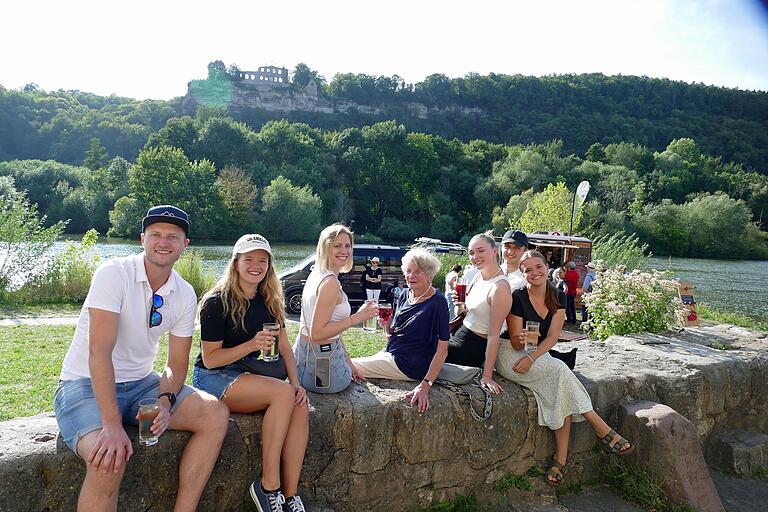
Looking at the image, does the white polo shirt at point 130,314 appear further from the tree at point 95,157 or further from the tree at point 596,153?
the tree at point 596,153

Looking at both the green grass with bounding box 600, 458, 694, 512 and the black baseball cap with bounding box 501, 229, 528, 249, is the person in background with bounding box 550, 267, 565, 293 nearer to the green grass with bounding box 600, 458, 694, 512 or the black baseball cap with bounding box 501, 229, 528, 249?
the black baseball cap with bounding box 501, 229, 528, 249

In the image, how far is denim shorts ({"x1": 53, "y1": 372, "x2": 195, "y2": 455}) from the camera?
216 centimetres

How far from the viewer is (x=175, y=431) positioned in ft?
8.02

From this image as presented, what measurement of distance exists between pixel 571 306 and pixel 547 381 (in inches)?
334

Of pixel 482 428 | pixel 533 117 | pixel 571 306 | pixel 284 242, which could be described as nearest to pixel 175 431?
pixel 482 428

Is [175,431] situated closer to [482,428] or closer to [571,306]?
[482,428]

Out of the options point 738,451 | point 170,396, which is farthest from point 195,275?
point 738,451

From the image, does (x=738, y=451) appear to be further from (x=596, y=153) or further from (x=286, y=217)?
(x=596, y=153)

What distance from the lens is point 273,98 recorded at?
102 m

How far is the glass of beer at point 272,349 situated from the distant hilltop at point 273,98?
326 feet

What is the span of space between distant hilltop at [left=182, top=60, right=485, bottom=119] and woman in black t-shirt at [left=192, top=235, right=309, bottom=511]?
99.2 m

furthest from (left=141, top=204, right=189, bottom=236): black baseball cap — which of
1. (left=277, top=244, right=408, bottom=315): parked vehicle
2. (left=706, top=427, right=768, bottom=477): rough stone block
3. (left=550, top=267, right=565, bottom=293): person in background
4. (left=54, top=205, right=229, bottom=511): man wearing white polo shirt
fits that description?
(left=550, top=267, right=565, bottom=293): person in background

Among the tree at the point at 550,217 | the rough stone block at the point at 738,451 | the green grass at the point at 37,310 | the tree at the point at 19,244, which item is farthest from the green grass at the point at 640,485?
the tree at the point at 550,217

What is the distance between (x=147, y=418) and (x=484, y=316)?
7.49 ft
